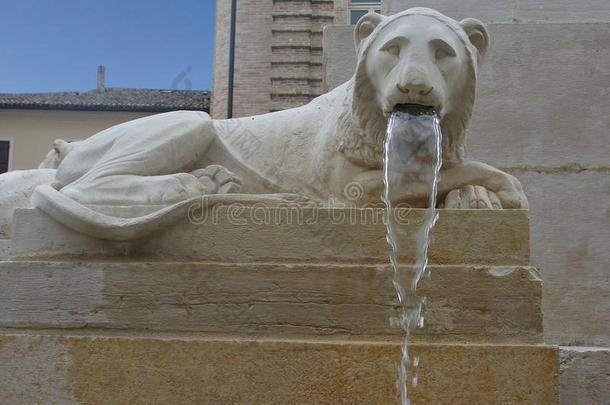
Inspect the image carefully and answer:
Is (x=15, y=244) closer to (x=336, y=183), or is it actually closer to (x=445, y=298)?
(x=336, y=183)

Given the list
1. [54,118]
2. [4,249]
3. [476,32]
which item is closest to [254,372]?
[4,249]

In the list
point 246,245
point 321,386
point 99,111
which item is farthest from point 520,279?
point 99,111

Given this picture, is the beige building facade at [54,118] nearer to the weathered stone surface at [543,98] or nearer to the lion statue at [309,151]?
the weathered stone surface at [543,98]

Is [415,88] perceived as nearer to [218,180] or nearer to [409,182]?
[409,182]

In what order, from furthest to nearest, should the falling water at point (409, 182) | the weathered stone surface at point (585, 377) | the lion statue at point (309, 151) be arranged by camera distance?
the weathered stone surface at point (585, 377) < the lion statue at point (309, 151) < the falling water at point (409, 182)

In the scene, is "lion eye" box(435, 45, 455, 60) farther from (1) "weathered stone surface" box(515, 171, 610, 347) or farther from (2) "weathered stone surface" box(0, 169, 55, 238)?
(2) "weathered stone surface" box(0, 169, 55, 238)

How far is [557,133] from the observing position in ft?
15.3

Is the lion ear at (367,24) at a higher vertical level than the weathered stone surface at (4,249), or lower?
higher

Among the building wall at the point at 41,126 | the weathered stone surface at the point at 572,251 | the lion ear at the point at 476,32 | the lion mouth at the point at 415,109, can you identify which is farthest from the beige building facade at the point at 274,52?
the lion mouth at the point at 415,109

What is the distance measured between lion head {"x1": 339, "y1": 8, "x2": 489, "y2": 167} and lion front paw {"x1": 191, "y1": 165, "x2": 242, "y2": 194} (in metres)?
0.60

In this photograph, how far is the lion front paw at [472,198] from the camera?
118 inches

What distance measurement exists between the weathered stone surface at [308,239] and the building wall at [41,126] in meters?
22.1

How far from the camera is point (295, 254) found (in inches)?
115

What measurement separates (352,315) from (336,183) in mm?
790
